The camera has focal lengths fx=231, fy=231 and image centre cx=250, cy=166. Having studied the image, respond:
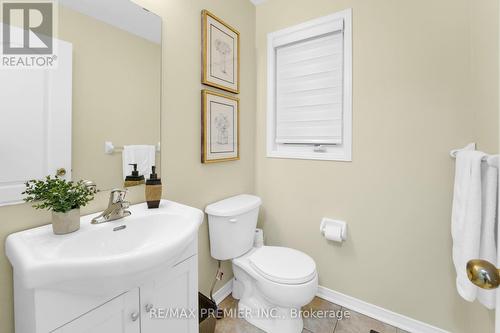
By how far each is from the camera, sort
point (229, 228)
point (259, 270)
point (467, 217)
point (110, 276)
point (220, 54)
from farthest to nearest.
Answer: point (220, 54), point (229, 228), point (259, 270), point (467, 217), point (110, 276)

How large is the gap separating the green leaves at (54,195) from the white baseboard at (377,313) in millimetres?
1788

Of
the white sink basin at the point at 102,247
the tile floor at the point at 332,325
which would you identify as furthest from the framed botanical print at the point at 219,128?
the tile floor at the point at 332,325

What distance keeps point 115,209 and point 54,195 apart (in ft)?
0.80

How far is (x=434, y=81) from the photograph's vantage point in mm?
1403

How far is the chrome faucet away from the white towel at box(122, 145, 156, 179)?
0.53ft

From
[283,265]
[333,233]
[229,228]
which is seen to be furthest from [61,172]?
[333,233]

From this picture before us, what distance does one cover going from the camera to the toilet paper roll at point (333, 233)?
1659mm

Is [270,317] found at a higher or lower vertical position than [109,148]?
lower

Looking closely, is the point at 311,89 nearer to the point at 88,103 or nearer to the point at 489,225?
the point at 489,225

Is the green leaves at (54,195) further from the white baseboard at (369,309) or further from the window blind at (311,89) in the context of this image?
the window blind at (311,89)

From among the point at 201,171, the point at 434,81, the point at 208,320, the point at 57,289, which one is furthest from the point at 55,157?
the point at 434,81

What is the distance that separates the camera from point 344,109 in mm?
1700

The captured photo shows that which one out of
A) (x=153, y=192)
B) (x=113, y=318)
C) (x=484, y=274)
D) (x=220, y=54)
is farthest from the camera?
(x=220, y=54)

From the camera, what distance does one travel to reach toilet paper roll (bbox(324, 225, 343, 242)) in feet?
5.44
